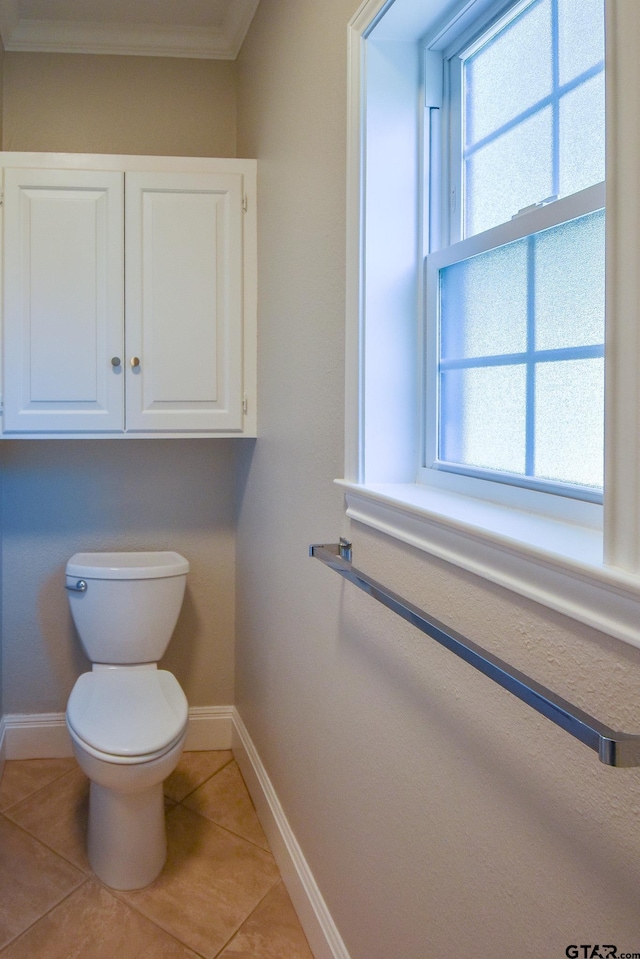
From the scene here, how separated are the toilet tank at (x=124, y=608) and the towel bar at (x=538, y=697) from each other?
4.32 feet

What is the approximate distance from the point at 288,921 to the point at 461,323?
1.45 meters

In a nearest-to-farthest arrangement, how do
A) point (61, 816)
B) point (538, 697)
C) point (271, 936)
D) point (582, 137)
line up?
1. point (538, 697)
2. point (582, 137)
3. point (271, 936)
4. point (61, 816)

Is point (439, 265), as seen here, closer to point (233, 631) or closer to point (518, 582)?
point (518, 582)

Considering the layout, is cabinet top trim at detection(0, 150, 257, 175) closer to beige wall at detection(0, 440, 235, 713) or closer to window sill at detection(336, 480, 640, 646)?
beige wall at detection(0, 440, 235, 713)

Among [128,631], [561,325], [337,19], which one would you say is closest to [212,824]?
[128,631]

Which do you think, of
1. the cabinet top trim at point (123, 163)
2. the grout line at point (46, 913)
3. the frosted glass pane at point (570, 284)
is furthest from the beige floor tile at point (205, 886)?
the cabinet top trim at point (123, 163)

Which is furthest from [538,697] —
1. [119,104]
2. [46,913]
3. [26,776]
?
[119,104]

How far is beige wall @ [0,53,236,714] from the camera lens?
7.98 feet

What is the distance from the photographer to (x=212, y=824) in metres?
2.13

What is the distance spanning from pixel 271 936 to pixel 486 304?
149 cm

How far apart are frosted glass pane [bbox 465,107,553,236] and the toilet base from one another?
155 centimetres

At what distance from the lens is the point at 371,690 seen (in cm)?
129

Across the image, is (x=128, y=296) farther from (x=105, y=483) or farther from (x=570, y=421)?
(x=570, y=421)

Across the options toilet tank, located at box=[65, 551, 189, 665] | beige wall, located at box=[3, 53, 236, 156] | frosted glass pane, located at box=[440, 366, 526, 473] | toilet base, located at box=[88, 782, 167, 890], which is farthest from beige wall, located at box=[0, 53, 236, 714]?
frosted glass pane, located at box=[440, 366, 526, 473]
